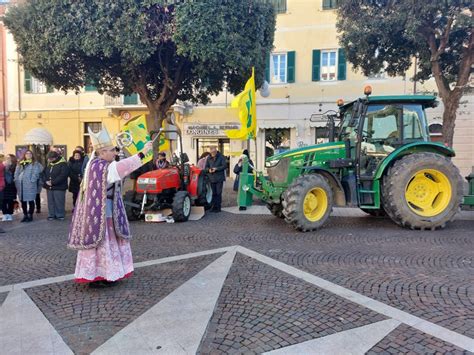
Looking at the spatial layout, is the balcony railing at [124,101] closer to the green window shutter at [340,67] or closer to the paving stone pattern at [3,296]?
the green window shutter at [340,67]

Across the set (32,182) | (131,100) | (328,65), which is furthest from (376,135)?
(131,100)

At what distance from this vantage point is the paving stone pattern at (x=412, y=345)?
300 cm

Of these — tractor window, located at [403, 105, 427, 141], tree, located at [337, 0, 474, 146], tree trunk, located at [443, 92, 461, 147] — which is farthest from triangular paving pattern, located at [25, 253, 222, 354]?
tree trunk, located at [443, 92, 461, 147]

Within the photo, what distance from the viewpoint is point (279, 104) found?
63.1 ft

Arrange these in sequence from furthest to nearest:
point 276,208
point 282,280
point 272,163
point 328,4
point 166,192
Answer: point 328,4, point 166,192, point 276,208, point 272,163, point 282,280

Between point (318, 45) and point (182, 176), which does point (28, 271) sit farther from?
point (318, 45)

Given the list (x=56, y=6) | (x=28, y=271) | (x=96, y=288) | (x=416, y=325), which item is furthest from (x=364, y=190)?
(x=56, y=6)

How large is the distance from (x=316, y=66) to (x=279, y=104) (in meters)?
2.50

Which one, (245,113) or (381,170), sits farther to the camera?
(245,113)

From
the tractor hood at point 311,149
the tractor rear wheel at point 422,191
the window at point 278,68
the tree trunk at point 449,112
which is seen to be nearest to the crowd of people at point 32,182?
the tractor hood at point 311,149

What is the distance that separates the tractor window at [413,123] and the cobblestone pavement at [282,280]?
1.87 m

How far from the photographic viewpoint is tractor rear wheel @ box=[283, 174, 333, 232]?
273 inches

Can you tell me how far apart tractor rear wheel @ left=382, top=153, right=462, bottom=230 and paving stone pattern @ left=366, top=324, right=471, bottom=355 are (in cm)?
431

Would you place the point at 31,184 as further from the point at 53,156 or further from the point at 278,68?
the point at 278,68
